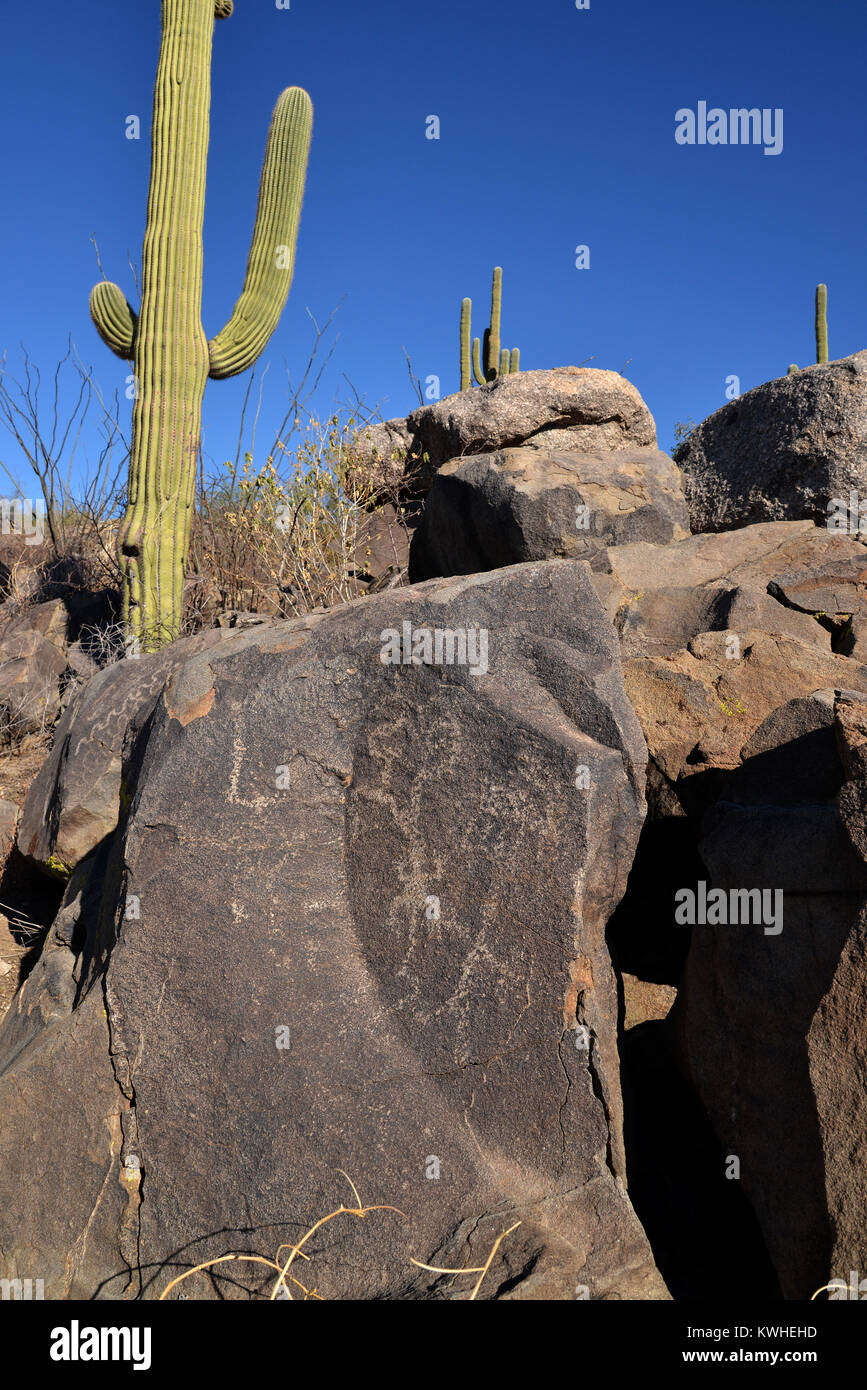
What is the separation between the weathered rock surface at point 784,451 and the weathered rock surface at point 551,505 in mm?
299

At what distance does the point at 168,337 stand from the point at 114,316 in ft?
1.54

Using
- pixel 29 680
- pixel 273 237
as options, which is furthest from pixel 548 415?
pixel 29 680

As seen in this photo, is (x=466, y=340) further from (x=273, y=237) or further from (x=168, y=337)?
(x=168, y=337)

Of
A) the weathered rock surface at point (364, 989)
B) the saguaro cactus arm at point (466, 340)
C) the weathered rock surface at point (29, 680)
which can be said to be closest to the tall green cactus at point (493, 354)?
the saguaro cactus arm at point (466, 340)

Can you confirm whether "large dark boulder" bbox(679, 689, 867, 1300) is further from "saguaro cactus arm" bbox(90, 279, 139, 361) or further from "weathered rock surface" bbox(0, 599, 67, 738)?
"saguaro cactus arm" bbox(90, 279, 139, 361)

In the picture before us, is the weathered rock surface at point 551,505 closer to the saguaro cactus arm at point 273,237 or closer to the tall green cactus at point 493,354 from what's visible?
the saguaro cactus arm at point 273,237

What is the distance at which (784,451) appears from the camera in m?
5.27

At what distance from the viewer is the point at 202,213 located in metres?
5.93

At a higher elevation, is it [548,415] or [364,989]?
[548,415]

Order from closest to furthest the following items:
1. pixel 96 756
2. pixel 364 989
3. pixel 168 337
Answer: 1. pixel 364 989
2. pixel 96 756
3. pixel 168 337

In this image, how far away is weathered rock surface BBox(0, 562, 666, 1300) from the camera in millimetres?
2188

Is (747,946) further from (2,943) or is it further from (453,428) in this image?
(453,428)

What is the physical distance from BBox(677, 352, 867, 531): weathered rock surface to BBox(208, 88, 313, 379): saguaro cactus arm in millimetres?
3017

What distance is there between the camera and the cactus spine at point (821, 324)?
416 inches
